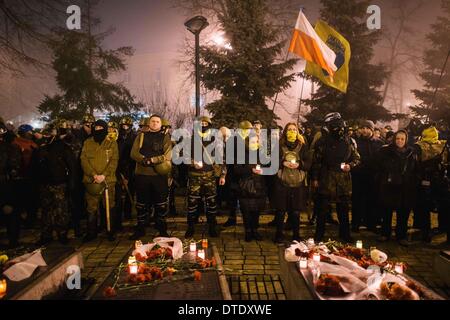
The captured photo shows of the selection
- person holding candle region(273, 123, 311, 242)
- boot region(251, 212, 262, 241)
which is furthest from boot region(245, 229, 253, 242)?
person holding candle region(273, 123, 311, 242)

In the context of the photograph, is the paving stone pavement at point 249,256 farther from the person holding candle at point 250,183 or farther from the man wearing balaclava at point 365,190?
the person holding candle at point 250,183

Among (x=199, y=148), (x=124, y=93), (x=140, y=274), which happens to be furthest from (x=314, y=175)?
(x=124, y=93)

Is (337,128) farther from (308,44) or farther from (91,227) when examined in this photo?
(91,227)

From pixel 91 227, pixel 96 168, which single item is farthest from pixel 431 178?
pixel 91 227

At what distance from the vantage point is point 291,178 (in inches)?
273

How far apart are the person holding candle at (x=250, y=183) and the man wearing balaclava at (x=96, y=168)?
2.47 meters

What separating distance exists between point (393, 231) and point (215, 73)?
1021 centimetres

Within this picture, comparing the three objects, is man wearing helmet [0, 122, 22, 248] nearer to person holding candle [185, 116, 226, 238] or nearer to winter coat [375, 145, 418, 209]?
person holding candle [185, 116, 226, 238]

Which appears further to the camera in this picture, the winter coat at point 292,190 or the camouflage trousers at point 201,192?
the camouflage trousers at point 201,192

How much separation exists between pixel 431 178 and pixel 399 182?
789 mm

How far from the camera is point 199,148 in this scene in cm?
741

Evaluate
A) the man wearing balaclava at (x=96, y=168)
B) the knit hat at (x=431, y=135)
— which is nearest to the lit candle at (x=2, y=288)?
the man wearing balaclava at (x=96, y=168)

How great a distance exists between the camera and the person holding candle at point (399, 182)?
7047 mm
